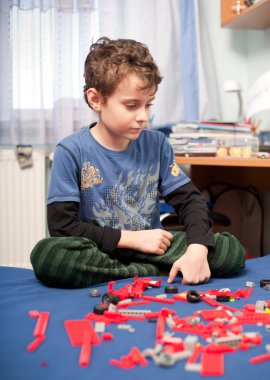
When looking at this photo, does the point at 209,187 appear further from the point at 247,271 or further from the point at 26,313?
the point at 26,313

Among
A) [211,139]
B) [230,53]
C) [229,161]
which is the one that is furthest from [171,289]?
[230,53]

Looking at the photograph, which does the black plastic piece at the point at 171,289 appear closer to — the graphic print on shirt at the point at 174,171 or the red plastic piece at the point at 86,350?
the red plastic piece at the point at 86,350

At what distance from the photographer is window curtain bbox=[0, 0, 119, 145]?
2.09m

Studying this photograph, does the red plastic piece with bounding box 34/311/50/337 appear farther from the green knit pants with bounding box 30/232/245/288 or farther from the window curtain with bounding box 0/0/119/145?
the window curtain with bounding box 0/0/119/145

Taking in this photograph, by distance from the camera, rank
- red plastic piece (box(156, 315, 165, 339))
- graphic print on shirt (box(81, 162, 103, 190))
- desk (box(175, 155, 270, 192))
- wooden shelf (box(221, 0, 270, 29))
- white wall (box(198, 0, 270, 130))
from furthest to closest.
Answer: white wall (box(198, 0, 270, 130)), desk (box(175, 155, 270, 192)), wooden shelf (box(221, 0, 270, 29)), graphic print on shirt (box(81, 162, 103, 190)), red plastic piece (box(156, 315, 165, 339))

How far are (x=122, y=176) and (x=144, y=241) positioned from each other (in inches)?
8.1

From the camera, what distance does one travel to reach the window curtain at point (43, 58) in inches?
82.3

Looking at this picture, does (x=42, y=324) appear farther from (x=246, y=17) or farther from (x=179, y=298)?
(x=246, y=17)

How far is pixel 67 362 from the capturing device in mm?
681

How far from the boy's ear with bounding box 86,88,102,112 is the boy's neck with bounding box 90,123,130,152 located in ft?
0.23

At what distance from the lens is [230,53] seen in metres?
2.35

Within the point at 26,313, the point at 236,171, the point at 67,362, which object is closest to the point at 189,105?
the point at 236,171

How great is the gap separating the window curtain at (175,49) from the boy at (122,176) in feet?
2.74

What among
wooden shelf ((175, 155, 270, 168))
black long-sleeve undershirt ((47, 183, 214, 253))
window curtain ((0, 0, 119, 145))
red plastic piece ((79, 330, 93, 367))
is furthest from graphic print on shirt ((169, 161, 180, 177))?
window curtain ((0, 0, 119, 145))
